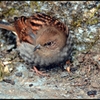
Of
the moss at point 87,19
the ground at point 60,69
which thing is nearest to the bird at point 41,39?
the ground at point 60,69

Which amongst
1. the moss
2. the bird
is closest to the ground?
the moss

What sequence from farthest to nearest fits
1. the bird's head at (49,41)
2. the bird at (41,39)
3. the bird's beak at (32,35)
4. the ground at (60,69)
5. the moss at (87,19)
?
the moss at (87,19) → the bird's beak at (32,35) → the bird at (41,39) → the bird's head at (49,41) → the ground at (60,69)

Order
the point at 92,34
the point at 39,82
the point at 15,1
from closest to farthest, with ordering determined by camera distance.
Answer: the point at 39,82 → the point at 92,34 → the point at 15,1

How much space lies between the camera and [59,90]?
5242 mm

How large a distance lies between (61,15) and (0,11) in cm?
98

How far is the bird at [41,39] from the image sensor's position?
17.9 ft

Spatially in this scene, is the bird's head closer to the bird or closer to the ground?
A: the bird

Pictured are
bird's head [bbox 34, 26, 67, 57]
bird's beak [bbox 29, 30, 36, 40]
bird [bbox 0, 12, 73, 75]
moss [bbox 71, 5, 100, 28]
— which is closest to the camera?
bird's head [bbox 34, 26, 67, 57]

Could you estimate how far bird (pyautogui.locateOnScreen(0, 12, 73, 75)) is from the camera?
5465mm

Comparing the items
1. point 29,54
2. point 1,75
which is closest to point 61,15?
Answer: point 29,54

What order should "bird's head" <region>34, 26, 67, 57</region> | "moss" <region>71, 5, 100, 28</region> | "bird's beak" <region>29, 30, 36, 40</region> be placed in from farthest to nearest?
"moss" <region>71, 5, 100, 28</region> → "bird's beak" <region>29, 30, 36, 40</region> → "bird's head" <region>34, 26, 67, 57</region>

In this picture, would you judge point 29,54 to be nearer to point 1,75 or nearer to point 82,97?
point 1,75

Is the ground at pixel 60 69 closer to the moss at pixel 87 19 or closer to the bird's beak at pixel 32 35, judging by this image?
the moss at pixel 87 19

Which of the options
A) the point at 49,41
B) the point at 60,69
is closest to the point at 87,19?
the point at 60,69
